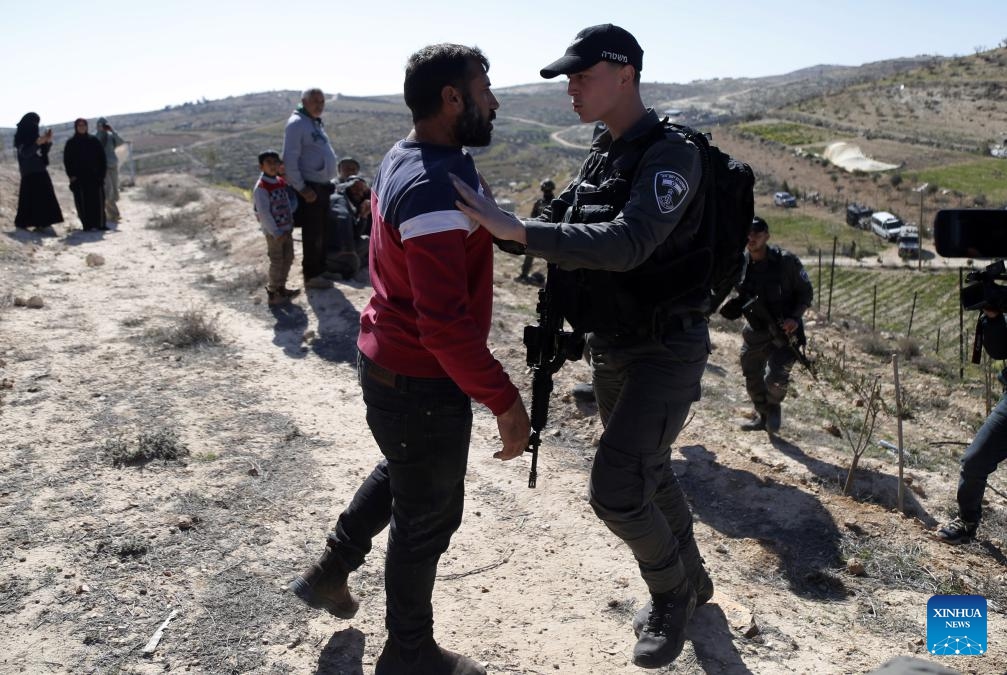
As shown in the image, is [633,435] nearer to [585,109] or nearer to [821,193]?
[585,109]

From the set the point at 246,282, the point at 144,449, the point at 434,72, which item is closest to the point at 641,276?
the point at 434,72

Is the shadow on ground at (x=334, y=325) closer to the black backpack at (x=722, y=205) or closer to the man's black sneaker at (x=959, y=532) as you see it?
the black backpack at (x=722, y=205)

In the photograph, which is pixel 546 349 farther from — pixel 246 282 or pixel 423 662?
pixel 246 282

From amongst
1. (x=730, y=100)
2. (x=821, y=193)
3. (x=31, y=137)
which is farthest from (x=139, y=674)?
(x=730, y=100)

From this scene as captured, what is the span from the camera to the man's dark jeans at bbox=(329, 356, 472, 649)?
2.48 meters

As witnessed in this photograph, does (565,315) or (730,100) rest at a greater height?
(730,100)

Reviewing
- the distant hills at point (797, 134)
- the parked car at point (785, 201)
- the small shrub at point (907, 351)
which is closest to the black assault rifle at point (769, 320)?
the small shrub at point (907, 351)

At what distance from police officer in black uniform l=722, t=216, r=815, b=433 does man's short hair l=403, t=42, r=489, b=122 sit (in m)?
3.71

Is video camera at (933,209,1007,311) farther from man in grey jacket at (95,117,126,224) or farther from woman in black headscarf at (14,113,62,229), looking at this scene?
man in grey jacket at (95,117,126,224)

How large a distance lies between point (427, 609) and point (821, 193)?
4955 cm

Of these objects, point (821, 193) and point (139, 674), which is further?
point (821, 193)

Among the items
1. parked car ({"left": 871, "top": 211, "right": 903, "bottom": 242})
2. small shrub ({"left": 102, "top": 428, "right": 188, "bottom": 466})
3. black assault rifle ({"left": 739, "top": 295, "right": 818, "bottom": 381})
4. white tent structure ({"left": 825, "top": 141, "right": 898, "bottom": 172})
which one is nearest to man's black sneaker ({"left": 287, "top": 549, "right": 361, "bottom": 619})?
small shrub ({"left": 102, "top": 428, "right": 188, "bottom": 466})

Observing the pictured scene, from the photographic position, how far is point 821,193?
156 feet

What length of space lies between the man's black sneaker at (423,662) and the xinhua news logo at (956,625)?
71.6 inches
